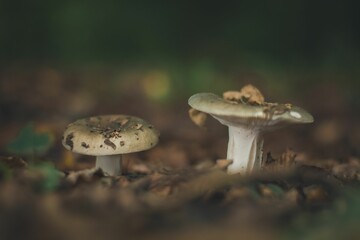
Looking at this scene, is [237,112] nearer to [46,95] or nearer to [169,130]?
[169,130]

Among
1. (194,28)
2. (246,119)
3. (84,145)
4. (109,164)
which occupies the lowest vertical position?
(109,164)

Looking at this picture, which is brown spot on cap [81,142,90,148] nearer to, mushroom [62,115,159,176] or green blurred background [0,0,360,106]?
mushroom [62,115,159,176]

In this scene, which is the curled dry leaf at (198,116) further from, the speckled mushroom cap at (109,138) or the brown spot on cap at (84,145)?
the brown spot on cap at (84,145)

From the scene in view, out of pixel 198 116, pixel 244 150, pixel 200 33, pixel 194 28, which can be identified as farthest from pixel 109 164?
pixel 194 28

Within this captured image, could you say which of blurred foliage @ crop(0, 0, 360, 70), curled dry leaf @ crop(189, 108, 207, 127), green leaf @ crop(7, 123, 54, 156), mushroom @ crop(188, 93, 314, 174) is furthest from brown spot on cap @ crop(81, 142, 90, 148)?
blurred foliage @ crop(0, 0, 360, 70)

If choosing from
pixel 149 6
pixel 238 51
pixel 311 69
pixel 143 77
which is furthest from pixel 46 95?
pixel 311 69

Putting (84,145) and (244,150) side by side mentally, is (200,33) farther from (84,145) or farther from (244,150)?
(84,145)
